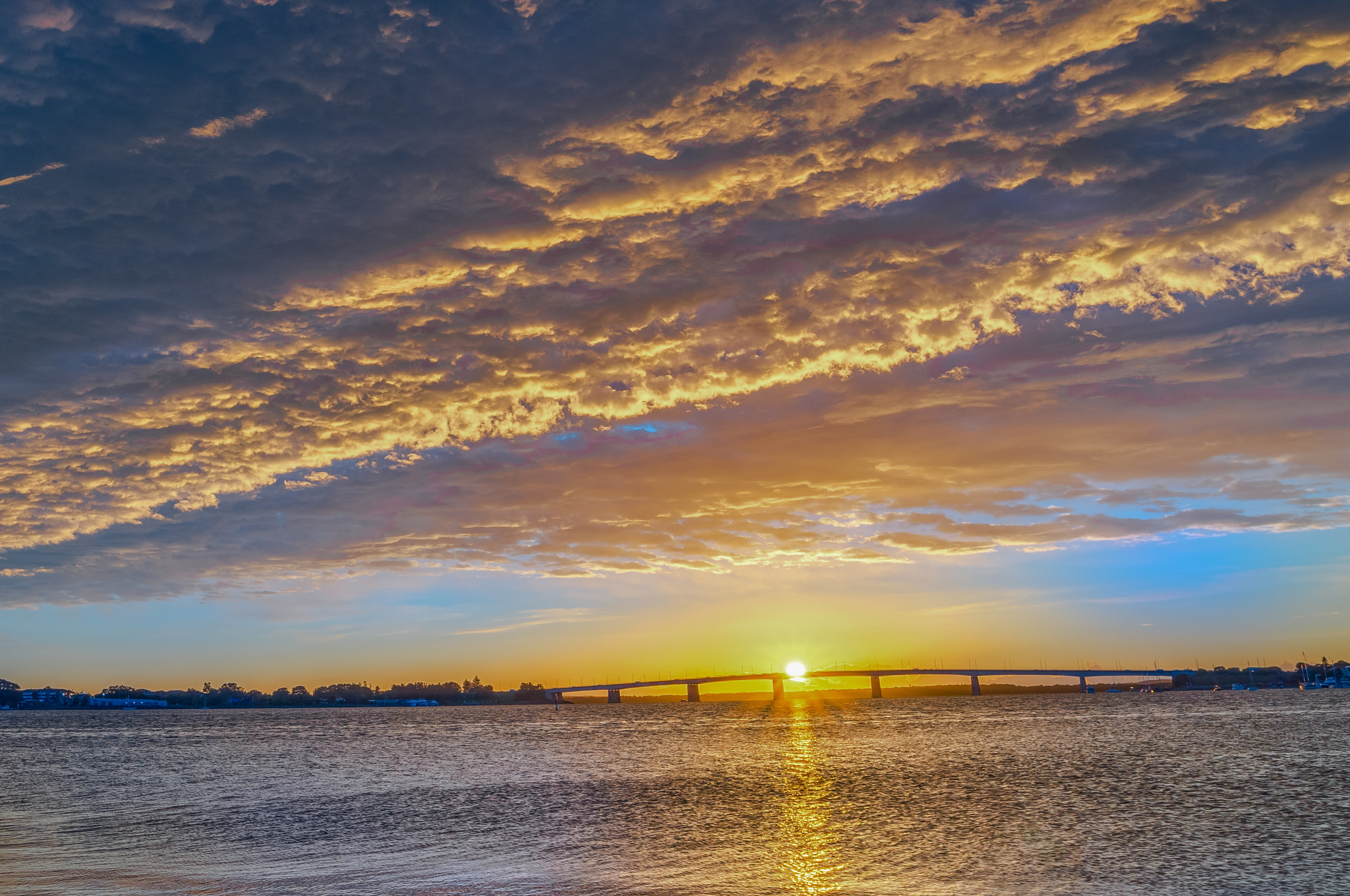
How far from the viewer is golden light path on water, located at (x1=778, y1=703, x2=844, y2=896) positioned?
2934 cm

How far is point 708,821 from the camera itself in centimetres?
4375

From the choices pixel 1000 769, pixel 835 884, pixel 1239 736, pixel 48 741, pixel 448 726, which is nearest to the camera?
pixel 835 884

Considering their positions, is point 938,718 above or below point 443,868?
below

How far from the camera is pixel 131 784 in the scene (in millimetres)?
67750

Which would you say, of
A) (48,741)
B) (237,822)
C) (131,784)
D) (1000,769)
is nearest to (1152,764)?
(1000,769)

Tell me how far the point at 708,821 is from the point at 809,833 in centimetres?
638

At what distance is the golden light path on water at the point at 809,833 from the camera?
96.3 feet

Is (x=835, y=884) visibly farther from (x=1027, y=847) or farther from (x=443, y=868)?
(x=443, y=868)

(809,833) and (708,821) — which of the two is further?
(708,821)

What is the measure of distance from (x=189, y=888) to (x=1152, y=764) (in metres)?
65.0

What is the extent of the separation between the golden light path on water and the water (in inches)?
6.8

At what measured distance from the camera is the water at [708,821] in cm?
2942

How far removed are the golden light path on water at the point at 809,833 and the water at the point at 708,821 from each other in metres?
0.17

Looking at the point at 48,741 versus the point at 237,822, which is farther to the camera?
the point at 48,741
